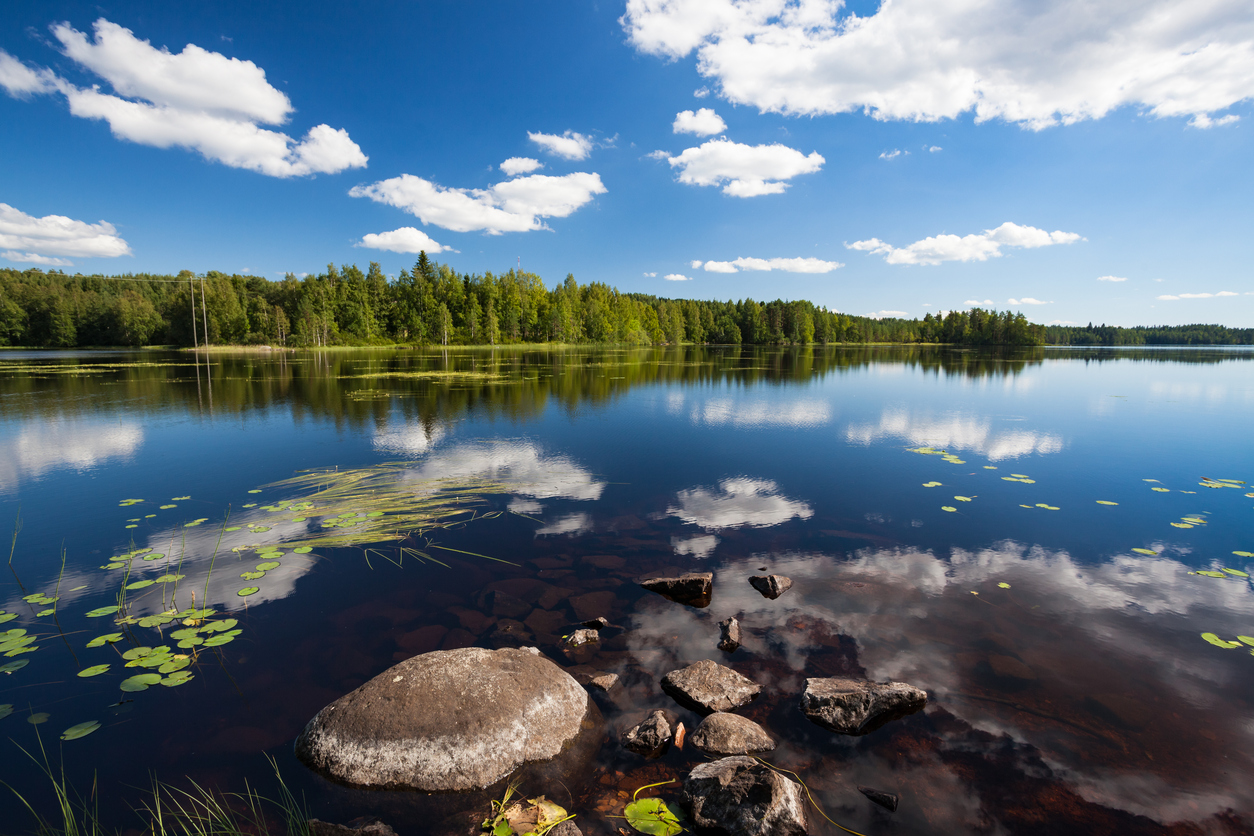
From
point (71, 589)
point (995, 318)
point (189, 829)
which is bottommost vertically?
point (189, 829)

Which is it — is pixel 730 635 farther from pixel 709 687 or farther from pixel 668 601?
pixel 668 601

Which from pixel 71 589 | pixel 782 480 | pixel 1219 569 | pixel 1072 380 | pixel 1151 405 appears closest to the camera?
pixel 71 589

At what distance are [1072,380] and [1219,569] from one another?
42869mm

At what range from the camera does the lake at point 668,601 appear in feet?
15.0

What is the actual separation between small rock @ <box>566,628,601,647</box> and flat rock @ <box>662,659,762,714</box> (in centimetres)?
109

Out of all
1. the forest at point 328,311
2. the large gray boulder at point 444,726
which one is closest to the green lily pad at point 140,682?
the large gray boulder at point 444,726

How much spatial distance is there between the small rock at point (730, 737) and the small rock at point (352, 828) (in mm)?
2696

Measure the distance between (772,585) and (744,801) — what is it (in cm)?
382

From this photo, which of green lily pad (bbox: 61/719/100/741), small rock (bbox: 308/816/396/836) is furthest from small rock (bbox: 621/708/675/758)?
green lily pad (bbox: 61/719/100/741)

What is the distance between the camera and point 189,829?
402cm

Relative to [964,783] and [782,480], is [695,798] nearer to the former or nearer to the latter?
[964,783]

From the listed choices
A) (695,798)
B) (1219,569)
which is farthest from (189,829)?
(1219,569)

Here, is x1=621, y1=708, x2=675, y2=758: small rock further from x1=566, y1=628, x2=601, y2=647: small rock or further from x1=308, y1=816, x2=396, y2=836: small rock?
x1=308, y1=816, x2=396, y2=836: small rock

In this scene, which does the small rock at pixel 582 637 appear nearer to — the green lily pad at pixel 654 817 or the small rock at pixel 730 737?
the small rock at pixel 730 737
